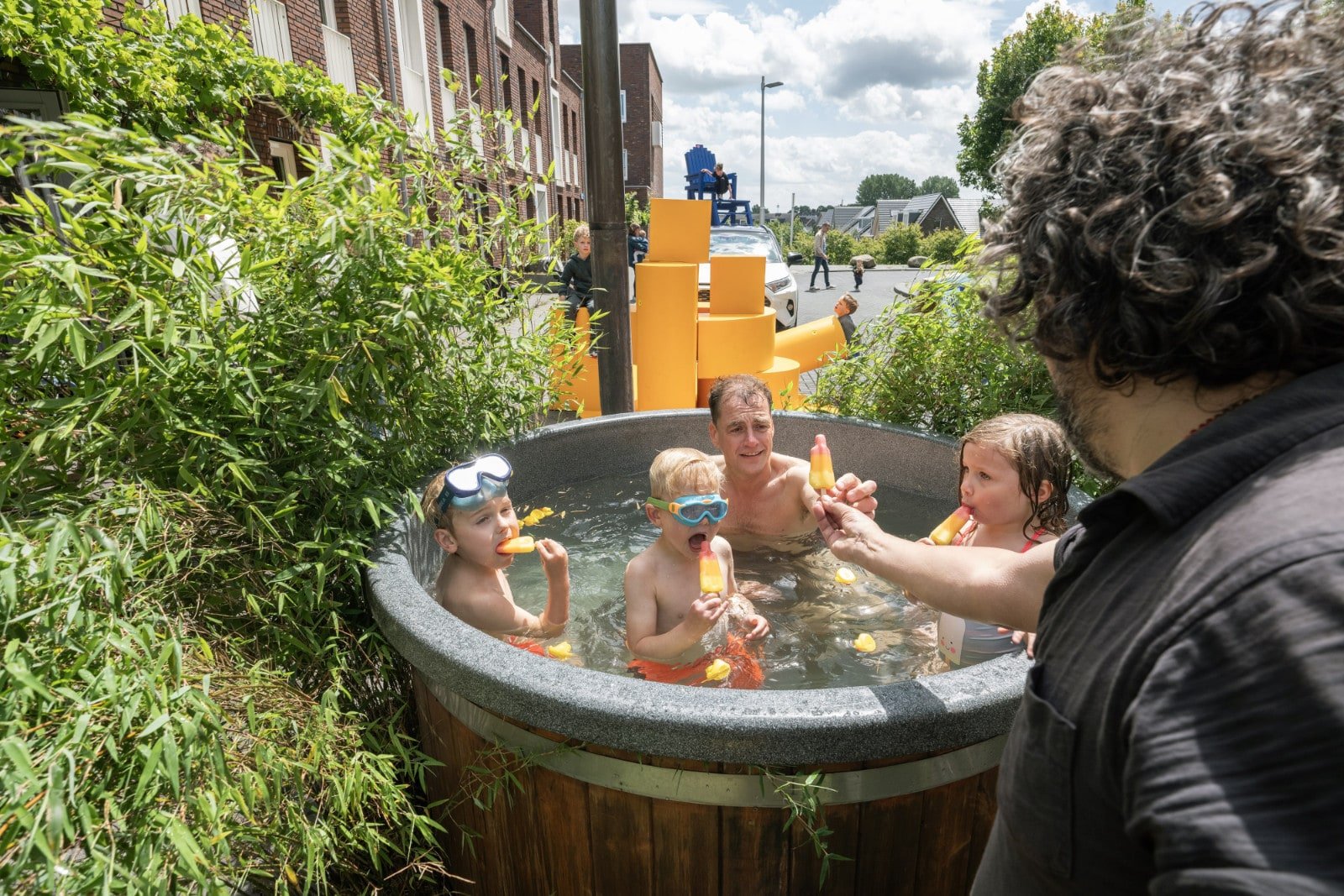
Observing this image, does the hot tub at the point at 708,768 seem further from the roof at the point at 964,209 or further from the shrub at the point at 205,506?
the roof at the point at 964,209

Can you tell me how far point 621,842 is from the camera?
A: 1.78 m

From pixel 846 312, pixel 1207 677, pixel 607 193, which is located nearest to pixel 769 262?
pixel 846 312

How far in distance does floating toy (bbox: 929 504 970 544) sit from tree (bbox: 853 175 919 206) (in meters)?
138

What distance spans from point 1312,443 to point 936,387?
330cm

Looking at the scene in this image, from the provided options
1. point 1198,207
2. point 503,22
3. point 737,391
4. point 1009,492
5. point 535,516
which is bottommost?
point 535,516

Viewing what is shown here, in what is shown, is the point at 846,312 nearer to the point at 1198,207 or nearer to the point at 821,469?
the point at 821,469

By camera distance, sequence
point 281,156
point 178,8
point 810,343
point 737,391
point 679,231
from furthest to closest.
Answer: point 281,156, point 178,8, point 810,343, point 679,231, point 737,391

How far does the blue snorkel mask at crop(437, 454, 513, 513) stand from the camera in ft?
8.39

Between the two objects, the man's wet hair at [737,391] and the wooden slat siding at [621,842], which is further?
the man's wet hair at [737,391]

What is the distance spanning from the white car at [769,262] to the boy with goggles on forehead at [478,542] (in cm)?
662

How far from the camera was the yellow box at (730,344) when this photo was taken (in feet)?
19.9

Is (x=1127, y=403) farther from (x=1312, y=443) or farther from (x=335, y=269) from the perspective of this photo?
(x=335, y=269)

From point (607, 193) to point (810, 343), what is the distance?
2.85 m

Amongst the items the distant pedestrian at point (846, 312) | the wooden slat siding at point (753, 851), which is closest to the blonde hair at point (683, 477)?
the wooden slat siding at point (753, 851)
